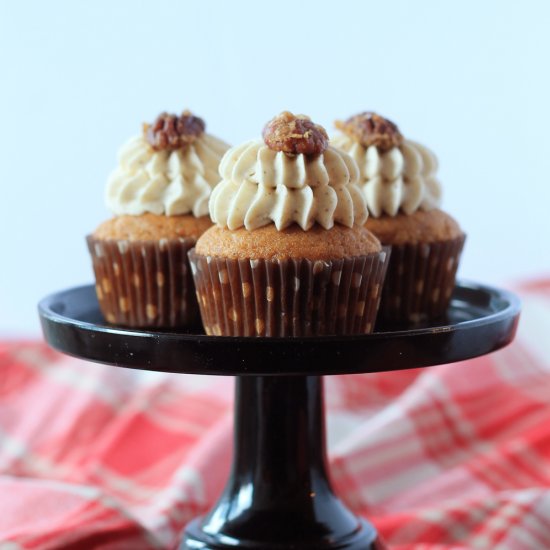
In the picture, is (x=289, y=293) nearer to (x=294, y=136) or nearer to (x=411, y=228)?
(x=294, y=136)

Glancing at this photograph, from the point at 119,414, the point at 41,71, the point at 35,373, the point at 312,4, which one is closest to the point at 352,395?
the point at 119,414

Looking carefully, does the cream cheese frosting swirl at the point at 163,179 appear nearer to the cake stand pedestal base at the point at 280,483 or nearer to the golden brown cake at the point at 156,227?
the golden brown cake at the point at 156,227

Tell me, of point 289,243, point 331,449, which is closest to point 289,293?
point 289,243

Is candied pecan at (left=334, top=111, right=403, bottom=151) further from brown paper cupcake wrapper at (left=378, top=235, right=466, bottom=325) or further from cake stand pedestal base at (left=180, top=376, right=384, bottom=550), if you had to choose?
cake stand pedestal base at (left=180, top=376, right=384, bottom=550)

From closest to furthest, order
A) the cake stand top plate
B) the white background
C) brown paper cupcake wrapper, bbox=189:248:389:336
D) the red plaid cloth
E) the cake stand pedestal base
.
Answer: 1. the cake stand top plate
2. brown paper cupcake wrapper, bbox=189:248:389:336
3. the cake stand pedestal base
4. the red plaid cloth
5. the white background

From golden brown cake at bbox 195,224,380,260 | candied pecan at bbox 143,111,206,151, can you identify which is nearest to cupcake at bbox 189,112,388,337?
golden brown cake at bbox 195,224,380,260

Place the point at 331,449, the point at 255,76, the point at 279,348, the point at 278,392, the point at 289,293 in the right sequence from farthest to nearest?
the point at 255,76
the point at 331,449
the point at 278,392
the point at 289,293
the point at 279,348
